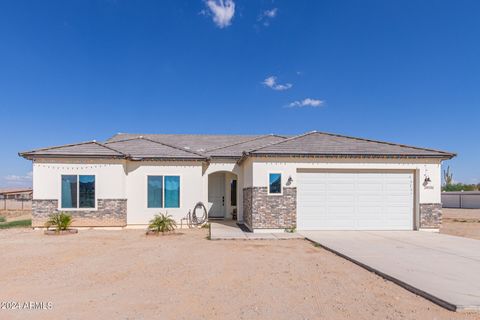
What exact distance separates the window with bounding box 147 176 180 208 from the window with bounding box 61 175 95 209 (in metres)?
2.51

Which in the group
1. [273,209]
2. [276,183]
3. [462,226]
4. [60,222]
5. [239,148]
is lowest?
[462,226]

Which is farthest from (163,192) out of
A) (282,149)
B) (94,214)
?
(282,149)

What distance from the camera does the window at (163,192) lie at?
14500mm

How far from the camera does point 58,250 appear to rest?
9289 millimetres

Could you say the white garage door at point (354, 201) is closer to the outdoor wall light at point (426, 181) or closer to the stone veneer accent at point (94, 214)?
the outdoor wall light at point (426, 181)

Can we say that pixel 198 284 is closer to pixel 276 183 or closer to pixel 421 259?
pixel 421 259

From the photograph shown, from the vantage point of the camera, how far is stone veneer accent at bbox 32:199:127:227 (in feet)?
44.4

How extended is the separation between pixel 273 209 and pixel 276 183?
3.54ft

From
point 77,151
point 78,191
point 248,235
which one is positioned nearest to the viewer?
point 248,235

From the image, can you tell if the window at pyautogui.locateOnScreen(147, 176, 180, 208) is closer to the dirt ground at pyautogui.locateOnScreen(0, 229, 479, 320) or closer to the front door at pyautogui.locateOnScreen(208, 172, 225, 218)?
the front door at pyautogui.locateOnScreen(208, 172, 225, 218)

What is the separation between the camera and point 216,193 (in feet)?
59.7

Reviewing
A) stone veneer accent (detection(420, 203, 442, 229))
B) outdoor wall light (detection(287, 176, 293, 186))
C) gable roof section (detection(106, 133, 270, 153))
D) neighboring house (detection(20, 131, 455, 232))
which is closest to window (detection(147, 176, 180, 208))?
neighboring house (detection(20, 131, 455, 232))

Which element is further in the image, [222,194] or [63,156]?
[222,194]

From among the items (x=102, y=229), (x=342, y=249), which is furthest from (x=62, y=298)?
(x=102, y=229)
